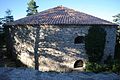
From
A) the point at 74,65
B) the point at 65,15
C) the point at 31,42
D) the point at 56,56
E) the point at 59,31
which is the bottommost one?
the point at 74,65

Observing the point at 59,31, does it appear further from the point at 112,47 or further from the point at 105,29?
the point at 112,47

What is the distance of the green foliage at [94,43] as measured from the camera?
16766mm

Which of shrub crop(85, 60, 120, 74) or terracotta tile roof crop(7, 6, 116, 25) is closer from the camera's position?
shrub crop(85, 60, 120, 74)

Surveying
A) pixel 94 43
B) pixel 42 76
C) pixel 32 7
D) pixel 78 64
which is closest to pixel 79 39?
pixel 94 43

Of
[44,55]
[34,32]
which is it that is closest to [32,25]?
[34,32]

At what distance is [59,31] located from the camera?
53.1ft

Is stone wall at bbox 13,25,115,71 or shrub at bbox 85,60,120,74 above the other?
stone wall at bbox 13,25,115,71

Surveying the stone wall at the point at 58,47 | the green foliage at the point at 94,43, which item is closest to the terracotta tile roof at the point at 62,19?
the stone wall at the point at 58,47

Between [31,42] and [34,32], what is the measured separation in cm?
119

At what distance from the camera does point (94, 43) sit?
1691cm

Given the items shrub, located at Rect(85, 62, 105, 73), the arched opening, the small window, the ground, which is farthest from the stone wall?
the ground

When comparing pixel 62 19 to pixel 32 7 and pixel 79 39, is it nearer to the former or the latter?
pixel 79 39

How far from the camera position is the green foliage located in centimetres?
1677

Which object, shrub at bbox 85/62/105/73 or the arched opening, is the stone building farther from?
shrub at bbox 85/62/105/73
